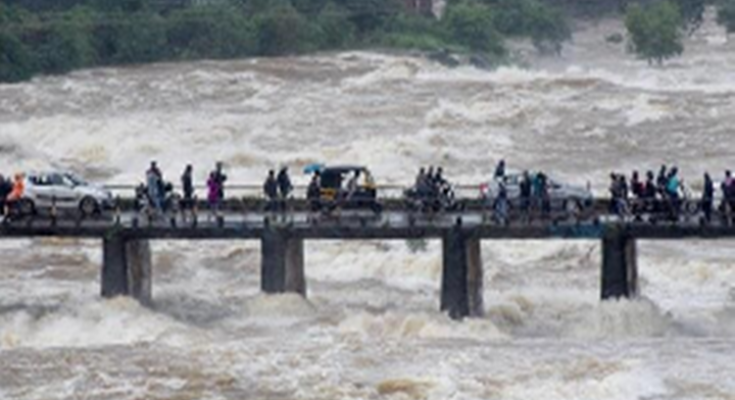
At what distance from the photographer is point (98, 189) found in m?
52.7

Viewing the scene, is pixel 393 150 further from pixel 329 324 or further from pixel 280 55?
pixel 280 55

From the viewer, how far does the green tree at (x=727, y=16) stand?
134 metres

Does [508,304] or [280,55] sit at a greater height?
[280,55]

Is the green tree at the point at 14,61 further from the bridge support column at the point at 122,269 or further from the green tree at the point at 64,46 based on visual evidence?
the bridge support column at the point at 122,269

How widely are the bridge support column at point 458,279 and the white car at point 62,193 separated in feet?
24.9

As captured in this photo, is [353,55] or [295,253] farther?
[353,55]

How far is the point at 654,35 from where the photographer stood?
12569 centimetres

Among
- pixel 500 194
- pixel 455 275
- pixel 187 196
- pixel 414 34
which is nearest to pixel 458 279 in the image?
pixel 455 275

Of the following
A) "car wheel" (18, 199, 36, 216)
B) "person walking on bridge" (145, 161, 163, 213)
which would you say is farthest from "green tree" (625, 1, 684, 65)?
"person walking on bridge" (145, 161, 163, 213)

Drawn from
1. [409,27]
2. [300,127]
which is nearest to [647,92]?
[300,127]

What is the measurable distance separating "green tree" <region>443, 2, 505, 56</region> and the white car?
260 ft

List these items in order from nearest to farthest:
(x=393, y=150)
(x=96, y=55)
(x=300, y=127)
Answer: (x=393, y=150) < (x=300, y=127) < (x=96, y=55)

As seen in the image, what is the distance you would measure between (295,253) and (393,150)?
99.4 ft

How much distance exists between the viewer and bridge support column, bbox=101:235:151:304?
48938 millimetres
